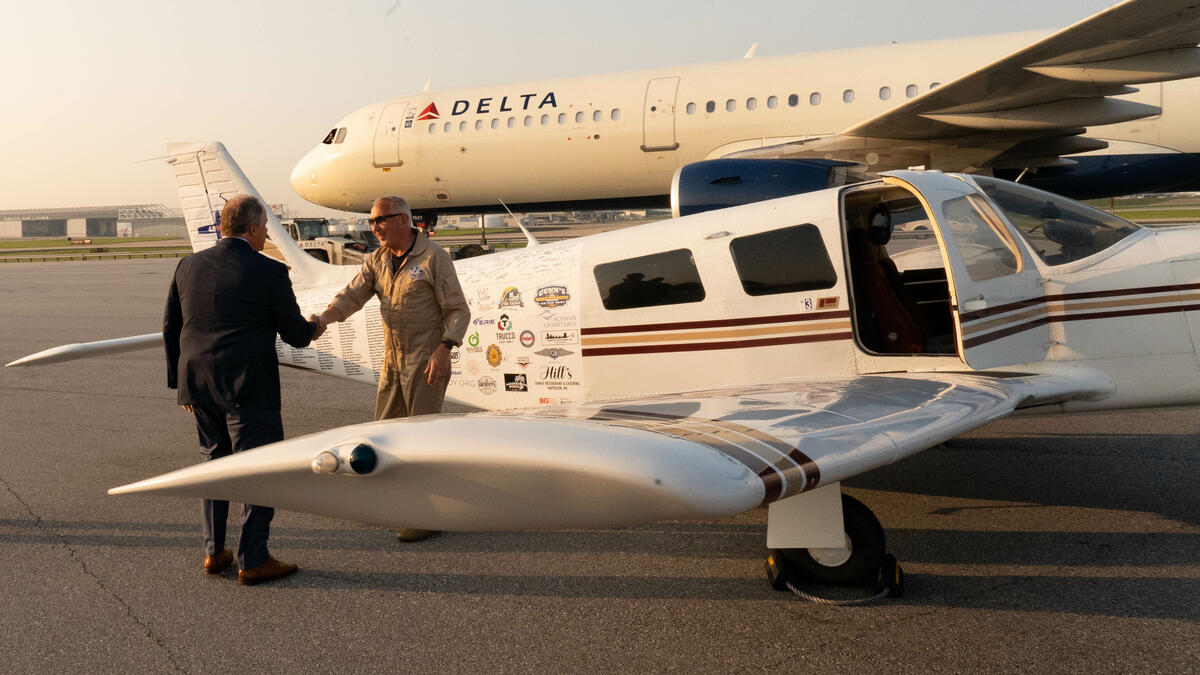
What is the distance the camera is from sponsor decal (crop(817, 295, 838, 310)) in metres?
4.98

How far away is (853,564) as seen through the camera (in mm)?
3867

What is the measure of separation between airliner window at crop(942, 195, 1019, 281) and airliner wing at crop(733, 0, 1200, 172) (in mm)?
5535

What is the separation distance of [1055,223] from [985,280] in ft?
2.47

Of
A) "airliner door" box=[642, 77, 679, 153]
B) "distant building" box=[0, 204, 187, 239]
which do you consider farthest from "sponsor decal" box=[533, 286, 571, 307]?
"distant building" box=[0, 204, 187, 239]

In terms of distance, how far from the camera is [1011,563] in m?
4.17

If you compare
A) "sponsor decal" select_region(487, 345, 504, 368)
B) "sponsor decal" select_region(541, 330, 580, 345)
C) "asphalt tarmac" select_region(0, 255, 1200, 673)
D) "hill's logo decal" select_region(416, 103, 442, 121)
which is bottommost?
"asphalt tarmac" select_region(0, 255, 1200, 673)

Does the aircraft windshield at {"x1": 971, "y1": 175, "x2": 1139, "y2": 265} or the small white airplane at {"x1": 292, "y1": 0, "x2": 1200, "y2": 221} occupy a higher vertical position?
the small white airplane at {"x1": 292, "y1": 0, "x2": 1200, "y2": 221}

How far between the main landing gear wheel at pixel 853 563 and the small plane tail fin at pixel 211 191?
5.05 metres

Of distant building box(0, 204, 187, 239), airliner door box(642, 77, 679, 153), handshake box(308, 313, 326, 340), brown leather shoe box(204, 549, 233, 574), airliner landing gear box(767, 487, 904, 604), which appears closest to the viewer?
airliner landing gear box(767, 487, 904, 604)

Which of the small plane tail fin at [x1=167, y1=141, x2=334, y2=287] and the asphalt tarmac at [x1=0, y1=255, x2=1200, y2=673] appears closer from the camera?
the asphalt tarmac at [x1=0, y1=255, x2=1200, y2=673]

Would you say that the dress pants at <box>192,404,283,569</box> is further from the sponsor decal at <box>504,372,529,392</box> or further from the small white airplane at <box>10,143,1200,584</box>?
the sponsor decal at <box>504,372,529,392</box>

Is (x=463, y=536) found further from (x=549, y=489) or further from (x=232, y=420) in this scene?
(x=549, y=489)

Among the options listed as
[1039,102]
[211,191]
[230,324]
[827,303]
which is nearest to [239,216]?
[230,324]

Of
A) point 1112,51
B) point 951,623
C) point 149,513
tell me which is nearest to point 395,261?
point 149,513
